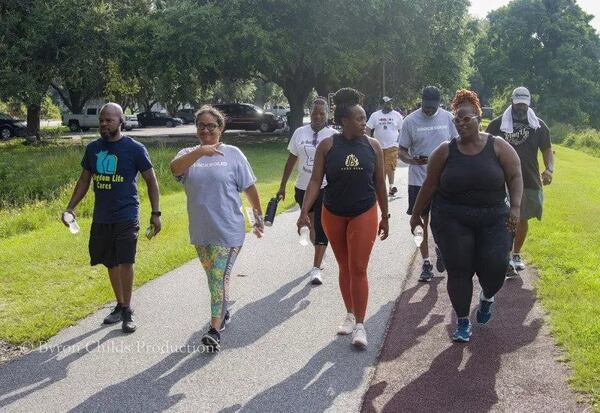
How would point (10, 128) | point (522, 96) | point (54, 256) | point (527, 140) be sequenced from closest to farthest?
point (522, 96), point (527, 140), point (54, 256), point (10, 128)

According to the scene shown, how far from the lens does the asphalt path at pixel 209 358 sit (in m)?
4.02

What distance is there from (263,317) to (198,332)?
2.04ft

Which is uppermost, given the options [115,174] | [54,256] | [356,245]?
[115,174]

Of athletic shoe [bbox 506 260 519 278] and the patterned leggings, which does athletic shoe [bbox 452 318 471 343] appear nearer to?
the patterned leggings

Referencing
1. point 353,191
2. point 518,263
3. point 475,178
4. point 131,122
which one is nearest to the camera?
point 475,178

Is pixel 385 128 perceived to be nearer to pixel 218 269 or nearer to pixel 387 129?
pixel 387 129

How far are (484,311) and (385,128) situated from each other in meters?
6.85

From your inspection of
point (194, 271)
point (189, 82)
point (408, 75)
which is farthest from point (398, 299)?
point (408, 75)

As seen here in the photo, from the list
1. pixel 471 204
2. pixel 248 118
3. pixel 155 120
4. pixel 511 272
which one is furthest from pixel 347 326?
pixel 155 120

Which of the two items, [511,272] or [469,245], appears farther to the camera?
[511,272]

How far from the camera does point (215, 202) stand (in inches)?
190

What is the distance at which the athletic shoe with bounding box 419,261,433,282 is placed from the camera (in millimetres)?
6699

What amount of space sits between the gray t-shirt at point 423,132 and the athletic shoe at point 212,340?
2935 millimetres

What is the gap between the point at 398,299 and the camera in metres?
6.12
